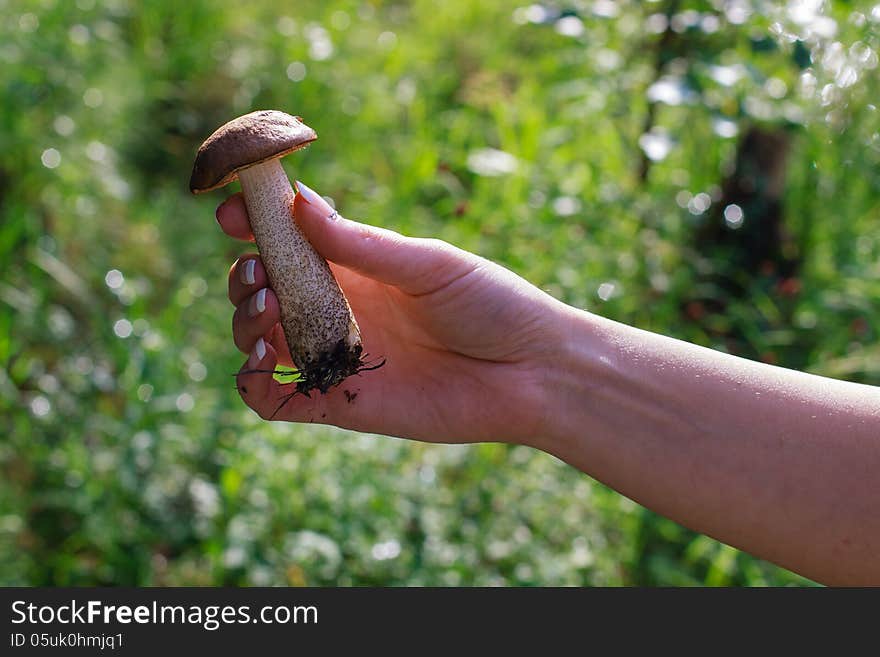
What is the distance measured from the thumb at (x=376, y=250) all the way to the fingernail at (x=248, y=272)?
149mm

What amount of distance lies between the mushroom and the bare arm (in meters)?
0.05

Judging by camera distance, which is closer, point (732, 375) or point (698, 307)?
point (732, 375)

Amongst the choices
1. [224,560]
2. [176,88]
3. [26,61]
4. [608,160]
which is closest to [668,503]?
[224,560]

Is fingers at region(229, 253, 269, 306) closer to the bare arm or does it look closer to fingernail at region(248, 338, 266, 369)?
the bare arm

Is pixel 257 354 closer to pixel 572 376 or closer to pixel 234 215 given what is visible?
pixel 234 215

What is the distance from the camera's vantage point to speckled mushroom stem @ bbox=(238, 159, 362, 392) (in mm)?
1959

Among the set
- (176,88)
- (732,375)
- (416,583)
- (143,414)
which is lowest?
(416,583)

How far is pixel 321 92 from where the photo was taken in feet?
16.2

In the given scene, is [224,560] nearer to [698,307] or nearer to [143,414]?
[143,414]

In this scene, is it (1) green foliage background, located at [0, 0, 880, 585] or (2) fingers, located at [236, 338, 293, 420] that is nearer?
(2) fingers, located at [236, 338, 293, 420]

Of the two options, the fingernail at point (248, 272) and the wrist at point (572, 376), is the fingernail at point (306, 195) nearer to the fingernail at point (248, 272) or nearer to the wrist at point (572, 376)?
the fingernail at point (248, 272)

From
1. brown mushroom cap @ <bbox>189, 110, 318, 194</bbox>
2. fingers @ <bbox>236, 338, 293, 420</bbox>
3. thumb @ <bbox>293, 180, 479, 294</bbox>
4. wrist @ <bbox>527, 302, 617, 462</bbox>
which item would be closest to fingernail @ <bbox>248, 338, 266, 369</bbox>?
fingers @ <bbox>236, 338, 293, 420</bbox>

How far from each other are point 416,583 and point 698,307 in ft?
5.42

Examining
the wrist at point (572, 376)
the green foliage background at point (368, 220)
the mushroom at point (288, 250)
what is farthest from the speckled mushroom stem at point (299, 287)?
the wrist at point (572, 376)
